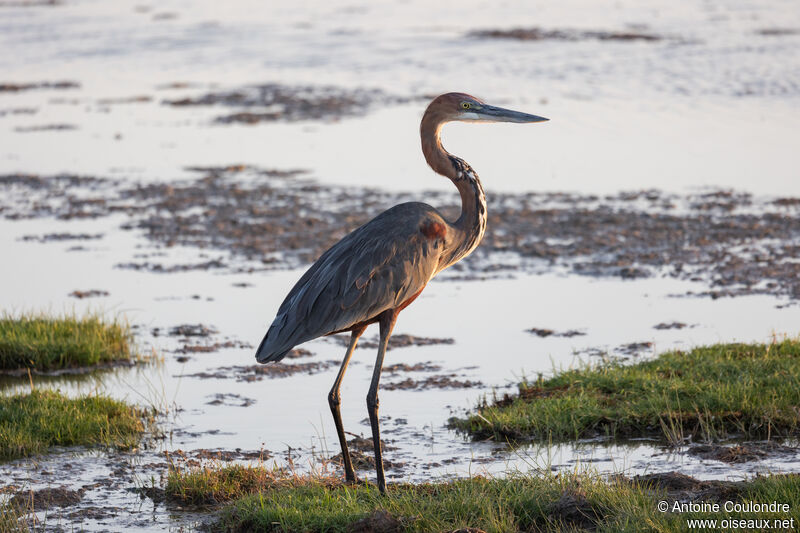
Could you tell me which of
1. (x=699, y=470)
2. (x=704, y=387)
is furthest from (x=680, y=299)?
(x=699, y=470)

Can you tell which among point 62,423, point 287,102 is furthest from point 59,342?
point 287,102

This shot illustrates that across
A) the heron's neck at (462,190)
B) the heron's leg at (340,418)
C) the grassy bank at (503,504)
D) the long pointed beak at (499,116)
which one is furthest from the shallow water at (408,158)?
the long pointed beak at (499,116)

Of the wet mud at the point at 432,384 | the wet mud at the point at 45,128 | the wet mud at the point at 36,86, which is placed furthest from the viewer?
the wet mud at the point at 36,86

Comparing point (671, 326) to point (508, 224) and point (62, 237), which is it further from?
point (62, 237)

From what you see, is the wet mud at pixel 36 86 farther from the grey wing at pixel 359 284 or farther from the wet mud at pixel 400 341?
the grey wing at pixel 359 284

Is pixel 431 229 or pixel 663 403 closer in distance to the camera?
pixel 431 229

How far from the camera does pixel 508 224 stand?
1366 cm

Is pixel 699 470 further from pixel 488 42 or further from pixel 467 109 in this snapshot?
pixel 488 42

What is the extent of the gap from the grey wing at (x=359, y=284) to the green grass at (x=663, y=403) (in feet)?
4.84

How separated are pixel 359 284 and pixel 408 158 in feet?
37.8

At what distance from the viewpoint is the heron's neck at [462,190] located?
7105 mm

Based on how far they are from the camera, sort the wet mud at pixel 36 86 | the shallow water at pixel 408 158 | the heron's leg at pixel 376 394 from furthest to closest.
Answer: the wet mud at pixel 36 86 < the shallow water at pixel 408 158 < the heron's leg at pixel 376 394

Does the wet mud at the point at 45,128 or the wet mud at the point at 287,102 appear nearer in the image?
the wet mud at the point at 45,128

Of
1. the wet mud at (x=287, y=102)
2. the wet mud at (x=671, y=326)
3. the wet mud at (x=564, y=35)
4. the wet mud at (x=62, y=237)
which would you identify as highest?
the wet mud at (x=564, y=35)
